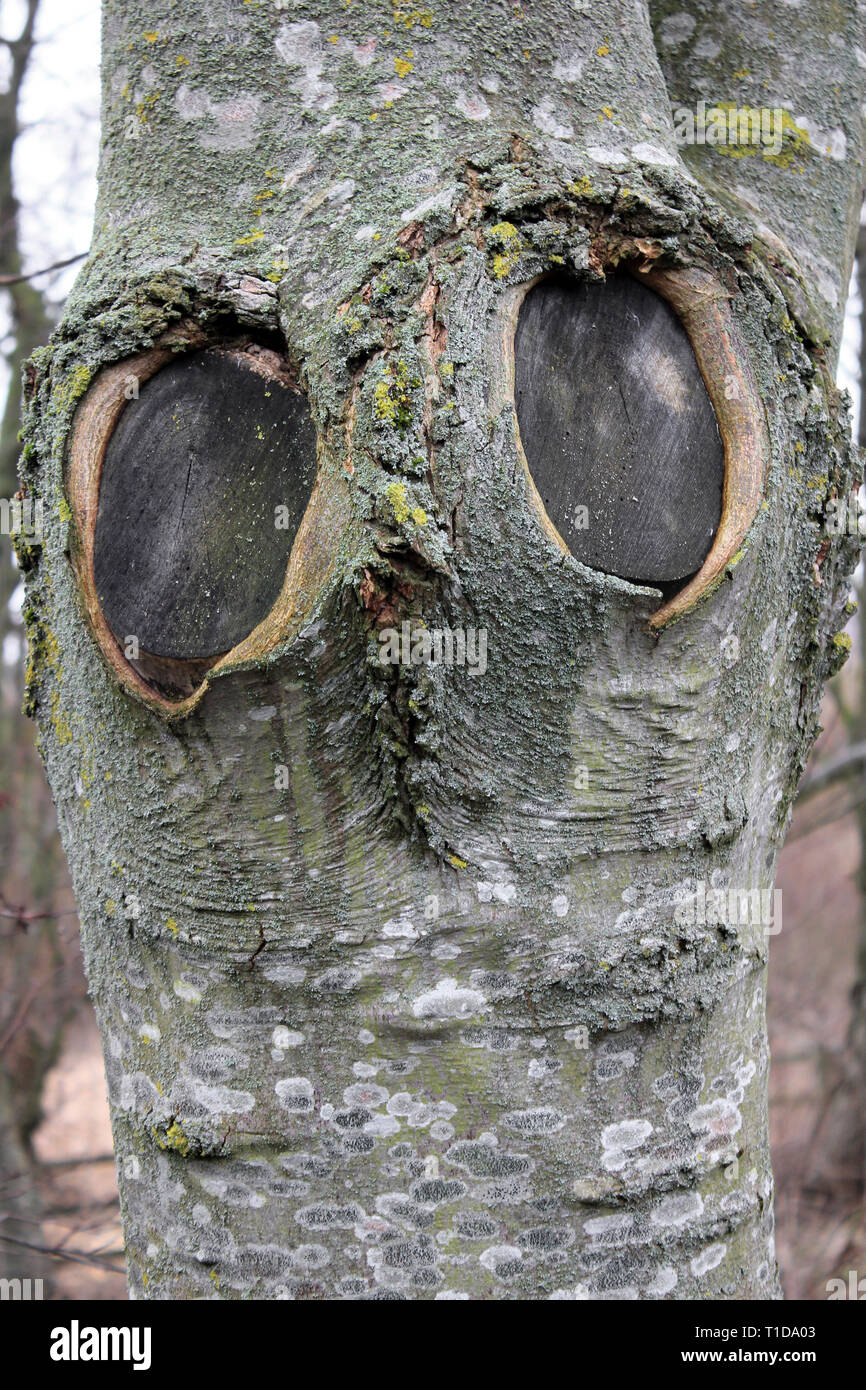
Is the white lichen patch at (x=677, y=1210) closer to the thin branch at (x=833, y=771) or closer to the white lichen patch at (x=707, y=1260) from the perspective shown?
the white lichen patch at (x=707, y=1260)

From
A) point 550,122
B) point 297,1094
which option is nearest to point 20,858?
point 297,1094

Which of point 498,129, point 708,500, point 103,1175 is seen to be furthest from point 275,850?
point 103,1175

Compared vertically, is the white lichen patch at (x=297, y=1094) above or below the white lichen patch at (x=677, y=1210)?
above

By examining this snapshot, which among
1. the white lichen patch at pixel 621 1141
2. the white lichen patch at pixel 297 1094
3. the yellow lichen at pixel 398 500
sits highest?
the yellow lichen at pixel 398 500

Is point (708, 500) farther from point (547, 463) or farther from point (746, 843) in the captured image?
point (746, 843)

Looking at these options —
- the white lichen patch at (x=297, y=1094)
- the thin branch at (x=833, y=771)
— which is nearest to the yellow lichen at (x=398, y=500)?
the white lichen patch at (x=297, y=1094)

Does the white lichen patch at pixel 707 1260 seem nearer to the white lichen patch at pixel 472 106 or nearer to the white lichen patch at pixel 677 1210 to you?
the white lichen patch at pixel 677 1210

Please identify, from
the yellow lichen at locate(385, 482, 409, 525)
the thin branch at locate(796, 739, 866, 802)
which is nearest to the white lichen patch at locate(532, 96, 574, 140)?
the yellow lichen at locate(385, 482, 409, 525)

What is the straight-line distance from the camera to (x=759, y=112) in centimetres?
170

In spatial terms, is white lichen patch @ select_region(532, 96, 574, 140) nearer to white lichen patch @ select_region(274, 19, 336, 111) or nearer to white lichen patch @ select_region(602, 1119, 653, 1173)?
white lichen patch @ select_region(274, 19, 336, 111)

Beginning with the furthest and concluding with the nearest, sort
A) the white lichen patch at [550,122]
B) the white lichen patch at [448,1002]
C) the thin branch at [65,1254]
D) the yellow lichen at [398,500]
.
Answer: the thin branch at [65,1254] → the white lichen patch at [550,122] → the white lichen patch at [448,1002] → the yellow lichen at [398,500]

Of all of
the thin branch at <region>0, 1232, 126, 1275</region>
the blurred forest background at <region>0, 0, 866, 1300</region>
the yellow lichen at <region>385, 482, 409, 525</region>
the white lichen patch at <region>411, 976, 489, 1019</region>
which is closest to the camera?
the yellow lichen at <region>385, 482, 409, 525</region>

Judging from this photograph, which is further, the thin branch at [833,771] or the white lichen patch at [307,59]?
the thin branch at [833,771]

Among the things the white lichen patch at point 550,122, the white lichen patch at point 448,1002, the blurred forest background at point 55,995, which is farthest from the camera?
the blurred forest background at point 55,995
